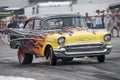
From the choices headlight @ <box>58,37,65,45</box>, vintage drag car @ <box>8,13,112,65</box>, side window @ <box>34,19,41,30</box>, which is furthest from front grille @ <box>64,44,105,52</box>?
side window @ <box>34,19,41,30</box>

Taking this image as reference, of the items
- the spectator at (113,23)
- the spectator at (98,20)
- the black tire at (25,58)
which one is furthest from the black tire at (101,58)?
the spectator at (98,20)

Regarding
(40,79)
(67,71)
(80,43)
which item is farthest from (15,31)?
(40,79)

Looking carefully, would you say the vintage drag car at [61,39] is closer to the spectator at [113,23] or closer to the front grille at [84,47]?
the front grille at [84,47]

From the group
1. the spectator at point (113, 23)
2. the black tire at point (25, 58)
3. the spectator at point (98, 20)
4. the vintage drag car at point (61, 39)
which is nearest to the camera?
the vintage drag car at point (61, 39)

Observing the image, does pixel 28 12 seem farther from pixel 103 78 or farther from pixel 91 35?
pixel 103 78

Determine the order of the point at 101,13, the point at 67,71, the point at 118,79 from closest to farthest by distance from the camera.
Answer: the point at 118,79 → the point at 67,71 → the point at 101,13

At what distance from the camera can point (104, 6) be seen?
39.9 metres

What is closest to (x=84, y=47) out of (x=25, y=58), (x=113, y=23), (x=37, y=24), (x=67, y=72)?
(x=67, y=72)

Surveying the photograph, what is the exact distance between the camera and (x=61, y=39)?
47.1ft

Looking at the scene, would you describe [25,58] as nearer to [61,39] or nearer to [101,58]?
[61,39]

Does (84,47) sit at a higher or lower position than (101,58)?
higher

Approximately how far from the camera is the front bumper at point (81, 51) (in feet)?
47.1

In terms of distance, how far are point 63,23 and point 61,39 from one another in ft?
4.78

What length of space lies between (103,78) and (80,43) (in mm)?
3146
